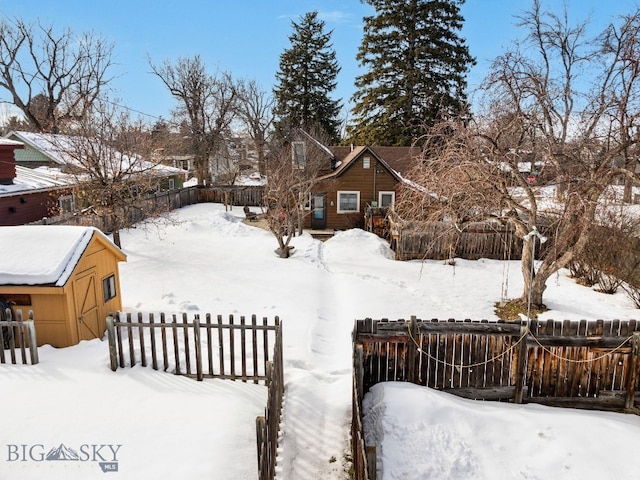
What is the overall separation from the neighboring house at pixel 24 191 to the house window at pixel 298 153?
11555 millimetres

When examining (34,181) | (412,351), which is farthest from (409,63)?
(412,351)

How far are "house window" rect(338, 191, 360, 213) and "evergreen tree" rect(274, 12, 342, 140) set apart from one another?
21.7 meters

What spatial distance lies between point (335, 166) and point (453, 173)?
53.8ft

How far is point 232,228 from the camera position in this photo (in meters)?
22.1

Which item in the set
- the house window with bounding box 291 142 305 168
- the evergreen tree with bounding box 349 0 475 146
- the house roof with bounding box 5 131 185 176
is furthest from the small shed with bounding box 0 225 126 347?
the evergreen tree with bounding box 349 0 475 146

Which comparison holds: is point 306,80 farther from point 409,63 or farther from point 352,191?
point 352,191

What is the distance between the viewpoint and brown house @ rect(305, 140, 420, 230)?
976 inches

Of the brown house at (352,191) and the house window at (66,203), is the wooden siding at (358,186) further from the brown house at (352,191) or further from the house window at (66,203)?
the house window at (66,203)

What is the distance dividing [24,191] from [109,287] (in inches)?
480

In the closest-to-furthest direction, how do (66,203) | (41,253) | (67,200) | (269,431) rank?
(269,431)
(41,253)
(67,200)
(66,203)

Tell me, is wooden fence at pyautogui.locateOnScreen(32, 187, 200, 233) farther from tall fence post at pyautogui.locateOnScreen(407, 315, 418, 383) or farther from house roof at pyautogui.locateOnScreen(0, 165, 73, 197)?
tall fence post at pyautogui.locateOnScreen(407, 315, 418, 383)

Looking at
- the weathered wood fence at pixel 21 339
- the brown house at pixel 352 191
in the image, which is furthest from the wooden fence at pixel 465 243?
the weathered wood fence at pixel 21 339

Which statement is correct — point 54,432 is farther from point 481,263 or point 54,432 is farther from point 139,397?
point 481,263

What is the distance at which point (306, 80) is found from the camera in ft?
149
